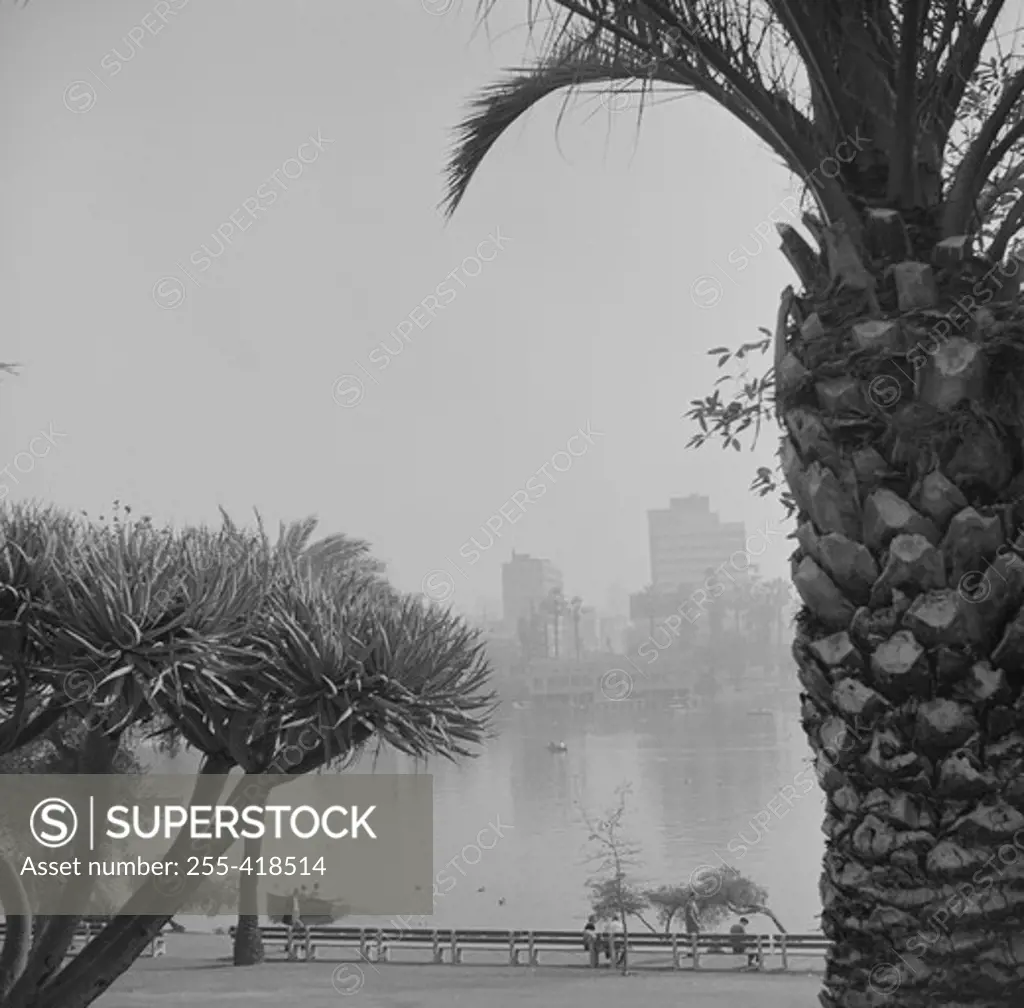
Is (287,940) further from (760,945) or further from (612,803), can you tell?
(612,803)

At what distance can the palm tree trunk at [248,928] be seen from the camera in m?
18.2

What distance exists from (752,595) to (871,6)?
8587 centimetres

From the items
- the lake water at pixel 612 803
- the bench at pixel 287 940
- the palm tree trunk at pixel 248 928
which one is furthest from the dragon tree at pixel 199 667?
the bench at pixel 287 940

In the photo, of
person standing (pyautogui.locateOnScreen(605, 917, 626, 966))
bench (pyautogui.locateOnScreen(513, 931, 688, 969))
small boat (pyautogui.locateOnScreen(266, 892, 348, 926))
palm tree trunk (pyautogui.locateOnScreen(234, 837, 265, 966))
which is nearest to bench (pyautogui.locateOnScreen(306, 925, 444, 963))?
palm tree trunk (pyautogui.locateOnScreen(234, 837, 265, 966))

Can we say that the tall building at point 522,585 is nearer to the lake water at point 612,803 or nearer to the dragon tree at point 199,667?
the lake water at point 612,803

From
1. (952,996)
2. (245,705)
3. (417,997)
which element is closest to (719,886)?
(417,997)

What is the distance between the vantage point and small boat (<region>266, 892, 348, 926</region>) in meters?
27.9

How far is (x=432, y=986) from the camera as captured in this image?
673 inches

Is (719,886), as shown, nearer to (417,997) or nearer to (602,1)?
(417,997)

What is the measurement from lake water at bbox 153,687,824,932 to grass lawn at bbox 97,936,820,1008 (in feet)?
7.63

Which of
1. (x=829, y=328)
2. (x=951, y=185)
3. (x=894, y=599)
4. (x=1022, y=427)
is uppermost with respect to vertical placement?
(x=951, y=185)

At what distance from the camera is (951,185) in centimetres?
358

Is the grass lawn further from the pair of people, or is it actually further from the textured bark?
the textured bark

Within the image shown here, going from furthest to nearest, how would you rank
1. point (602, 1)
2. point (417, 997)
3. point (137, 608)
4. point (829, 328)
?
point (417, 997)
point (137, 608)
point (602, 1)
point (829, 328)
